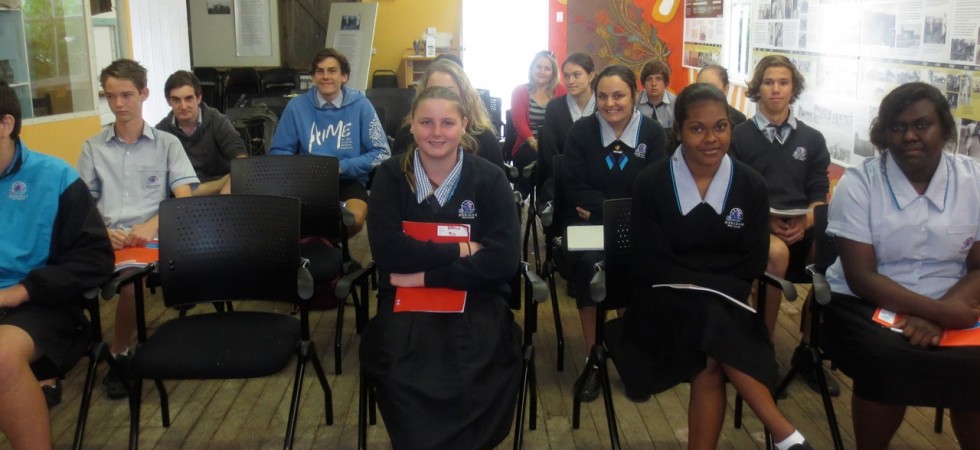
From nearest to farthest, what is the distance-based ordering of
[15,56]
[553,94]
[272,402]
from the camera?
[272,402] → [15,56] → [553,94]

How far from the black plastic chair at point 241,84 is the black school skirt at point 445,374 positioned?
7.99 metres

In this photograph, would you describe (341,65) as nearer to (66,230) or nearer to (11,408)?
(66,230)

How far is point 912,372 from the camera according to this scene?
2.40 meters

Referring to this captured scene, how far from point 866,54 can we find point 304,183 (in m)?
3.09

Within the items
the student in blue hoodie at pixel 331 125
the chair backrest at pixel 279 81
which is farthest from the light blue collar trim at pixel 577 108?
the chair backrest at pixel 279 81

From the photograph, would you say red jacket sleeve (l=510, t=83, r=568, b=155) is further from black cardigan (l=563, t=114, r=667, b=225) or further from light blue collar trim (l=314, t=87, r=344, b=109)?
black cardigan (l=563, t=114, r=667, b=225)

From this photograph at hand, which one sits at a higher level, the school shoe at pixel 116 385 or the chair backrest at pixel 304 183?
the chair backrest at pixel 304 183

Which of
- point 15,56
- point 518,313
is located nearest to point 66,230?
point 518,313

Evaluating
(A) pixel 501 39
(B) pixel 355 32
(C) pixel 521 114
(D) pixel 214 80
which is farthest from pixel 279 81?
(C) pixel 521 114

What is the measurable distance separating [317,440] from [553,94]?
151 inches

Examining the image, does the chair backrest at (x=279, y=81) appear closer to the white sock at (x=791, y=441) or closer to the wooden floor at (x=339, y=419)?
the wooden floor at (x=339, y=419)

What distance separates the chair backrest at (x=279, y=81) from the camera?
1006 centimetres

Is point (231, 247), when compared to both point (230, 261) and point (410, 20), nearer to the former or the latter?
point (230, 261)

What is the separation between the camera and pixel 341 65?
4652 millimetres
